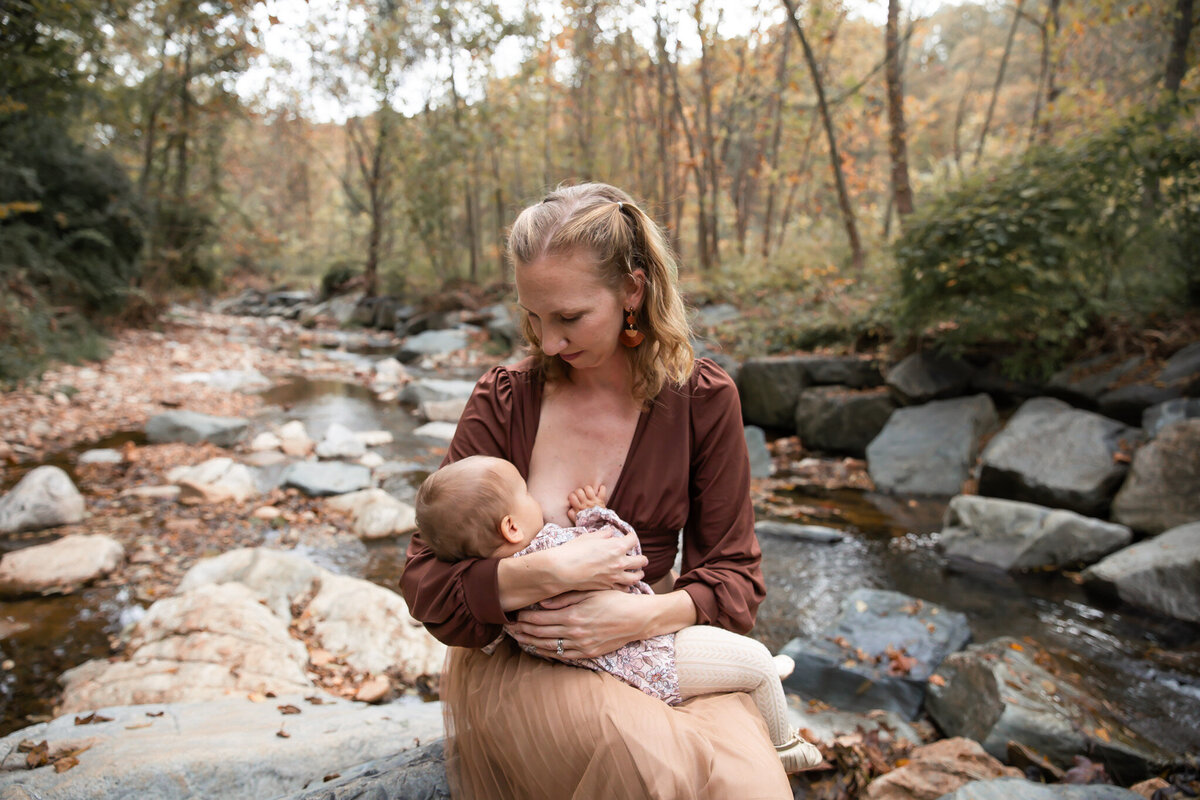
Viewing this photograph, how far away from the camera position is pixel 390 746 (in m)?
2.33

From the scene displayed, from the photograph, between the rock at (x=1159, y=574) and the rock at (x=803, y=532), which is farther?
the rock at (x=803, y=532)

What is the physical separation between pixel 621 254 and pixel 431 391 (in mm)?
7963

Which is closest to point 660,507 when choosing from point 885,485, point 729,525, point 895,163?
point 729,525

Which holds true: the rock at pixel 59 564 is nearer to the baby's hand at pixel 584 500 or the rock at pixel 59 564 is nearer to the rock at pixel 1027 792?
the baby's hand at pixel 584 500

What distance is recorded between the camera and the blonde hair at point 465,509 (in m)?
1.72

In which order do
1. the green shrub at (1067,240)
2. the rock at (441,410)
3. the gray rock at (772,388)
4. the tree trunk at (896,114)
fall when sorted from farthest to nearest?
1. the rock at (441,410)
2. the tree trunk at (896,114)
3. the gray rock at (772,388)
4. the green shrub at (1067,240)

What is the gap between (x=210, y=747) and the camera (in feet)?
7.06

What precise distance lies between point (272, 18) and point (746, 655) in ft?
21.8

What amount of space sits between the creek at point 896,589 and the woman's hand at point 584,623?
8.52 ft

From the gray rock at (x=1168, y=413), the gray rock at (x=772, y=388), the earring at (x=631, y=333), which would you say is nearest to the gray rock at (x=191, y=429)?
the gray rock at (x=772, y=388)

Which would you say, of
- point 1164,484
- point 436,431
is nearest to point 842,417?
point 1164,484

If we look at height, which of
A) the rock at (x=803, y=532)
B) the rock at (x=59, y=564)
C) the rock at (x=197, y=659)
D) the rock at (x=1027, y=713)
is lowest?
the rock at (x=1027, y=713)

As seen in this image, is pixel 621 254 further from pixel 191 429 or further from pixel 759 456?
pixel 191 429

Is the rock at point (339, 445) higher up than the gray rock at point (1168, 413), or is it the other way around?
the gray rock at point (1168, 413)
